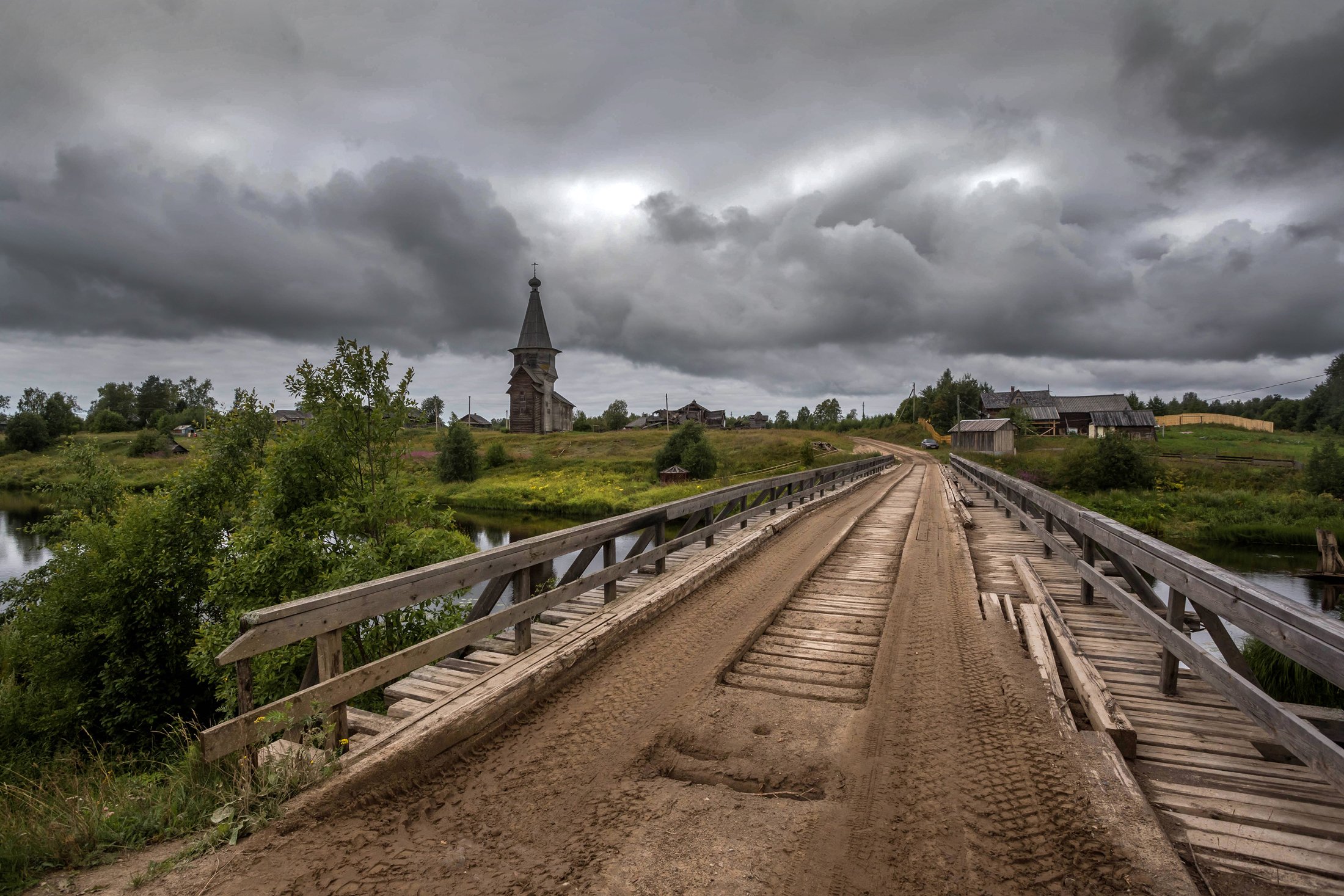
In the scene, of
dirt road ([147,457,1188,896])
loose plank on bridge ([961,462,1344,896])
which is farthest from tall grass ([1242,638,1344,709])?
dirt road ([147,457,1188,896])

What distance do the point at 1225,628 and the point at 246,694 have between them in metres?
5.79

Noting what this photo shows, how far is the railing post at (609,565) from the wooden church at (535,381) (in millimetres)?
74352

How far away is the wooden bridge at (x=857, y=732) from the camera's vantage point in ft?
8.41

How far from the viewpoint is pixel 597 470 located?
5475cm

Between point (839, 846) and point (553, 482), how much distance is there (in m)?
48.1

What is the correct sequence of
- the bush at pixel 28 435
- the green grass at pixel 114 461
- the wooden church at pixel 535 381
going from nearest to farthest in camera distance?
the green grass at pixel 114 461
the wooden church at pixel 535 381
the bush at pixel 28 435

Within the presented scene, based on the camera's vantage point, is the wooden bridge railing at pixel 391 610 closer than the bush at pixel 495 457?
Yes

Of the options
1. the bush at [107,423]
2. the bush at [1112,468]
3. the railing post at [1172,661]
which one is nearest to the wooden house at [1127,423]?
the bush at [1112,468]

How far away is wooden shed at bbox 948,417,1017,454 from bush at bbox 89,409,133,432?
131m

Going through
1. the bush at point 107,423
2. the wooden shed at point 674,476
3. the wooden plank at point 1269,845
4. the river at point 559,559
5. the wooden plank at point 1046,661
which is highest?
the bush at point 107,423

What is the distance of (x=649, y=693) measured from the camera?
4371 mm

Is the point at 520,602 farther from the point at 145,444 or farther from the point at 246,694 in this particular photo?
the point at 145,444

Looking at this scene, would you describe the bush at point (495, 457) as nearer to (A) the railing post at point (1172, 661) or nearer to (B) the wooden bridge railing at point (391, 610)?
(B) the wooden bridge railing at point (391, 610)

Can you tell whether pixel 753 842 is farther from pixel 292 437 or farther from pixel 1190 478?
pixel 1190 478
